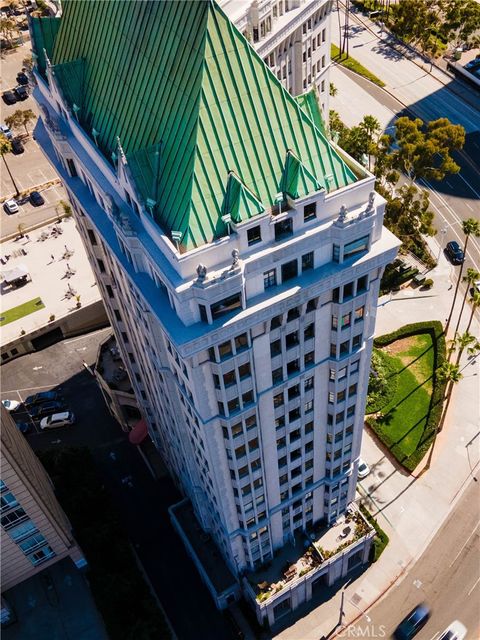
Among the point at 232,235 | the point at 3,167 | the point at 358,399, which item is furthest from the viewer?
the point at 3,167

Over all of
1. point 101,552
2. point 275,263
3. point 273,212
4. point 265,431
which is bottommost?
point 101,552

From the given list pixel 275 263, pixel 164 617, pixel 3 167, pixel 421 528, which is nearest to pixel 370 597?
pixel 421 528

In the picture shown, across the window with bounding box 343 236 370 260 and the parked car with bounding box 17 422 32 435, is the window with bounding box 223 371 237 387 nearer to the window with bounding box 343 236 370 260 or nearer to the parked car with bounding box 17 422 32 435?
the window with bounding box 343 236 370 260

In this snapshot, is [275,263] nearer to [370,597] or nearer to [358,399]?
[358,399]

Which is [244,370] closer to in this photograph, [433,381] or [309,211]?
[309,211]

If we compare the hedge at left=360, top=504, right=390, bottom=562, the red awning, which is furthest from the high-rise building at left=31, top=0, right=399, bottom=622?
the red awning

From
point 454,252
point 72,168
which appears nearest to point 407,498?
point 454,252
